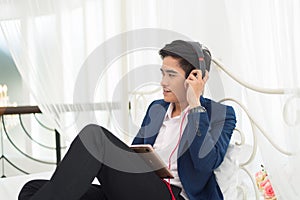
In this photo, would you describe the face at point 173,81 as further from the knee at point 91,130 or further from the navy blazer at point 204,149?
the knee at point 91,130

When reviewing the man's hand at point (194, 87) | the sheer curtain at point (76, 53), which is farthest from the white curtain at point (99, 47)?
the man's hand at point (194, 87)

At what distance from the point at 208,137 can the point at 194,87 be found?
0.19m

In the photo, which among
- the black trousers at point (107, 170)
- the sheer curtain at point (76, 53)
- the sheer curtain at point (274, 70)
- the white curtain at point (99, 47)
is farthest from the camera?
the sheer curtain at point (76, 53)

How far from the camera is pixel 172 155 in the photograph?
1712 mm

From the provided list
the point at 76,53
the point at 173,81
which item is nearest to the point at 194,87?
the point at 173,81

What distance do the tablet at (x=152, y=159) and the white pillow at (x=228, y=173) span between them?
166 millimetres

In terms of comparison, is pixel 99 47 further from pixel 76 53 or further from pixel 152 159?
pixel 152 159

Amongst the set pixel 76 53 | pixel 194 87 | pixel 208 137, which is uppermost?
pixel 76 53

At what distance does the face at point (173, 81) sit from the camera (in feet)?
5.64

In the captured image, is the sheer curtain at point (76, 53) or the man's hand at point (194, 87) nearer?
the man's hand at point (194, 87)

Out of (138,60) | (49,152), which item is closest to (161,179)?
(138,60)

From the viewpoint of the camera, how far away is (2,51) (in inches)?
124

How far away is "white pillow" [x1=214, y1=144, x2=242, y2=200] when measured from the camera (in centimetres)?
162

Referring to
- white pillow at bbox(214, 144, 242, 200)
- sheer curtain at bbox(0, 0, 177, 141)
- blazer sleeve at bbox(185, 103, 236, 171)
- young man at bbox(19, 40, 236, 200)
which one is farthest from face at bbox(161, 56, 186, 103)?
sheer curtain at bbox(0, 0, 177, 141)
